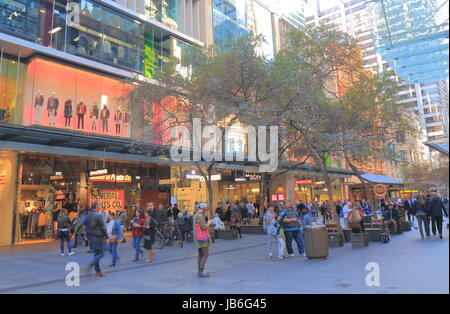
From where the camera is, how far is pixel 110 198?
76.8 ft

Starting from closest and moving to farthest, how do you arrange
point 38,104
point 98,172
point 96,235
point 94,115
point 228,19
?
point 96,235, point 98,172, point 38,104, point 94,115, point 228,19

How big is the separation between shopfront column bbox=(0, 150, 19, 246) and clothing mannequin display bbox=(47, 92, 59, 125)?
258 centimetres

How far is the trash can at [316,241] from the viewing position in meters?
10.3

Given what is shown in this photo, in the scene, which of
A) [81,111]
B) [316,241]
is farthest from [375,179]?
[316,241]

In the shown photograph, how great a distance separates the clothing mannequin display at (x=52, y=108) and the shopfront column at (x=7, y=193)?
2.58 m

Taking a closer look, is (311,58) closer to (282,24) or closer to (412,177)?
(282,24)

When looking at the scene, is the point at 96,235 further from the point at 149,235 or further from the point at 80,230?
the point at 80,230

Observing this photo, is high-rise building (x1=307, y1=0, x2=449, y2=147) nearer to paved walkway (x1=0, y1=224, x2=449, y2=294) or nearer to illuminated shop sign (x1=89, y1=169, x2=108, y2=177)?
paved walkway (x1=0, y1=224, x2=449, y2=294)

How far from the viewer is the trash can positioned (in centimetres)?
1031

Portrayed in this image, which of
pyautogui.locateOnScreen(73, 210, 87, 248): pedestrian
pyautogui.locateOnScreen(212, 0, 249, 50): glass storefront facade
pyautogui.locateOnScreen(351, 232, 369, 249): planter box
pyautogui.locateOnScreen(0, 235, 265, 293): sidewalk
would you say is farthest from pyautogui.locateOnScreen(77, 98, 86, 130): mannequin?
pyautogui.locateOnScreen(351, 232, 369, 249): planter box

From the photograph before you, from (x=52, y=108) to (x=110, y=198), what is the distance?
690cm

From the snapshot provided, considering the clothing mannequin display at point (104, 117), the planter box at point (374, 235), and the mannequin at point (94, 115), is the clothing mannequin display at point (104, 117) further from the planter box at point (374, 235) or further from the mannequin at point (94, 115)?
the planter box at point (374, 235)

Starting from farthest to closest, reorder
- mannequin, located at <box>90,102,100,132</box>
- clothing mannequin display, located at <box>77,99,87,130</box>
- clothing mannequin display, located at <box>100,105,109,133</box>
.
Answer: clothing mannequin display, located at <box>100,105,109,133</box> → mannequin, located at <box>90,102,100,132</box> → clothing mannequin display, located at <box>77,99,87,130</box>
